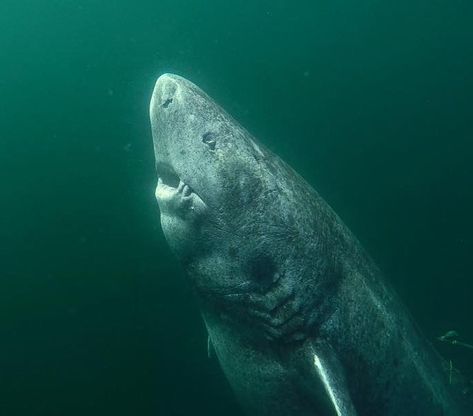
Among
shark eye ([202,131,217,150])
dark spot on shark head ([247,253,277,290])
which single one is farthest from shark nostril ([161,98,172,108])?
dark spot on shark head ([247,253,277,290])

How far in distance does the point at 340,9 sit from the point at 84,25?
19.0 metres

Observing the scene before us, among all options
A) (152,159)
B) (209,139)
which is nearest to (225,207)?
(209,139)

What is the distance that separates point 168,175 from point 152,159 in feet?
37.8

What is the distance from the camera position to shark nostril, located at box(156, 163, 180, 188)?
14.1ft

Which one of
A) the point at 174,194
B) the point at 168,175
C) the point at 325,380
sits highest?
the point at 168,175

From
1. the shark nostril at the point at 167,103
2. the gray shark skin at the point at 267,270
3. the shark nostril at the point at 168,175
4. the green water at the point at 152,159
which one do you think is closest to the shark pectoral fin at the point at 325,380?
the gray shark skin at the point at 267,270

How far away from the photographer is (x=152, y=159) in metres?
15.6

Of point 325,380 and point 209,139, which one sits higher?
point 209,139

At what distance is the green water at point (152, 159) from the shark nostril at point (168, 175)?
7238mm

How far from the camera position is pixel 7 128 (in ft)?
72.2

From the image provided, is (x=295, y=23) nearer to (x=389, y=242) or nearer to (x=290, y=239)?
(x=389, y=242)

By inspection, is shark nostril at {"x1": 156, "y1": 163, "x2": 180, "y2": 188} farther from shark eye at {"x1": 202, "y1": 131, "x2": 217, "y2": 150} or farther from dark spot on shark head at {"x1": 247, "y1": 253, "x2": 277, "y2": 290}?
dark spot on shark head at {"x1": 247, "y1": 253, "x2": 277, "y2": 290}

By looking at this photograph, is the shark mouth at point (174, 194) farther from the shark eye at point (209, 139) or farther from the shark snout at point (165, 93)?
the shark snout at point (165, 93)

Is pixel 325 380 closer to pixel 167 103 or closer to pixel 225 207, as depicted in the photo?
pixel 225 207
